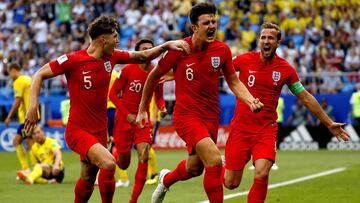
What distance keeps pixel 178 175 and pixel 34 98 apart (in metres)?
2.62

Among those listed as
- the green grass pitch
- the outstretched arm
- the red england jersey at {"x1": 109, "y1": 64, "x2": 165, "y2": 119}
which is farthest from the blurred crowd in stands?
the outstretched arm

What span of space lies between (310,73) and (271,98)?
18.1 meters

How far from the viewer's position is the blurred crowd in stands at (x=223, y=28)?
104 feet

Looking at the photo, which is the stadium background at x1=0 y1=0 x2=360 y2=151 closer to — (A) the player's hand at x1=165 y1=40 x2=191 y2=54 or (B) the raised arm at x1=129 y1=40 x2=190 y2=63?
(B) the raised arm at x1=129 y1=40 x2=190 y2=63

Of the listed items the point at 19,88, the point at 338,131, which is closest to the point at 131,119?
the point at 338,131

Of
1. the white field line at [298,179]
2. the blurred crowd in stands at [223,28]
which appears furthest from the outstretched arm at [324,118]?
the blurred crowd in stands at [223,28]

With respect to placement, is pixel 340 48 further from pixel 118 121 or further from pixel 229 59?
pixel 229 59

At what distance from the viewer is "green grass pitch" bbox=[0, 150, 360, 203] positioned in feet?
50.9

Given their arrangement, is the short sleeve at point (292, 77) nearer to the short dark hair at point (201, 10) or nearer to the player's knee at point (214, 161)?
the short dark hair at point (201, 10)

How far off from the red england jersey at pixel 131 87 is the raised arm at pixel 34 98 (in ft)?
14.2

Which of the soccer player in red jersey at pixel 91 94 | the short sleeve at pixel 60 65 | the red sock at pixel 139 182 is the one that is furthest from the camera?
the red sock at pixel 139 182

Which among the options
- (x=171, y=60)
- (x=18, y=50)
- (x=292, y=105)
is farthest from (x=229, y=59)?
(x=18, y=50)

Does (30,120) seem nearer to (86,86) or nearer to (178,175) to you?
(86,86)

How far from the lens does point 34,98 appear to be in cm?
1123
